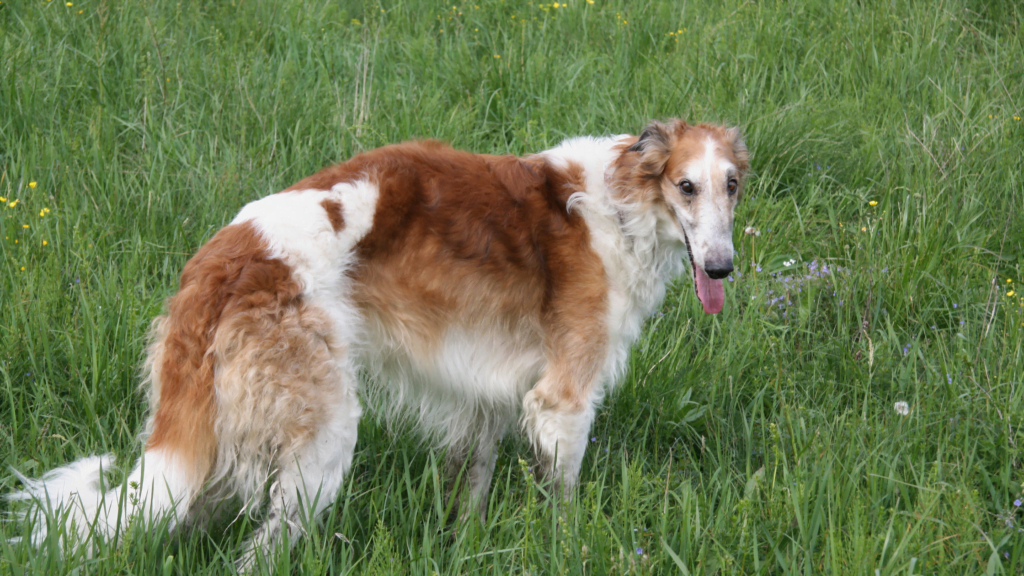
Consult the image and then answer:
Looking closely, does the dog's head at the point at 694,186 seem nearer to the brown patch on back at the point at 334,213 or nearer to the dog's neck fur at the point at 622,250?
the dog's neck fur at the point at 622,250

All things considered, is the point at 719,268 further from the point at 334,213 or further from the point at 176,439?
the point at 176,439

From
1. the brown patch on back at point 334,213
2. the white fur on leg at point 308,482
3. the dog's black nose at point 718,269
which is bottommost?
the white fur on leg at point 308,482

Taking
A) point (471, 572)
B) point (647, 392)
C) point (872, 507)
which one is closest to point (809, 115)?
point (647, 392)

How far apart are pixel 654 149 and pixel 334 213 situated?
4.04 ft

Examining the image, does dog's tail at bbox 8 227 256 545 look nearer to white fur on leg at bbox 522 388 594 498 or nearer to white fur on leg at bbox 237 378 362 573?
white fur on leg at bbox 237 378 362 573

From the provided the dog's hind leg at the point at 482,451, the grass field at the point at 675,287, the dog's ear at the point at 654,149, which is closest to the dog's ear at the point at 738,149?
the dog's ear at the point at 654,149

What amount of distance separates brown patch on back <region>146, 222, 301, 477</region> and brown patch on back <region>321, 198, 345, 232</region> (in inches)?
9.3

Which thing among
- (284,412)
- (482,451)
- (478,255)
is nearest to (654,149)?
(478,255)

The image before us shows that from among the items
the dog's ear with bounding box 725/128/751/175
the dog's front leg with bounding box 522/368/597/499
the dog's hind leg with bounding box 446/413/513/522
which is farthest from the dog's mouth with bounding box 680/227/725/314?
the dog's hind leg with bounding box 446/413/513/522

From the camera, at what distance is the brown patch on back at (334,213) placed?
2691 mm

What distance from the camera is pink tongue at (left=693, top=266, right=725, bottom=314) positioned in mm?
3088

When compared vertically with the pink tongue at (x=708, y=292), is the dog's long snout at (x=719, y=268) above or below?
above

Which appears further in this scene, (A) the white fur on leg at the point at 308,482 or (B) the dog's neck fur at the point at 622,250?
(B) the dog's neck fur at the point at 622,250

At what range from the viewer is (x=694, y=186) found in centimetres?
299
